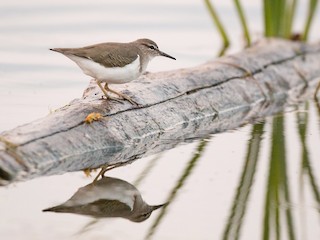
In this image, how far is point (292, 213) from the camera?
7055 mm

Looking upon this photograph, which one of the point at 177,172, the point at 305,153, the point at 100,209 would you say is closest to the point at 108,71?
the point at 177,172

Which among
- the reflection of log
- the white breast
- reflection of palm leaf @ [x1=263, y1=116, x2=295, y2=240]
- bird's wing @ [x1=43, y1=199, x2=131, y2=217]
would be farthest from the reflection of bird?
the white breast

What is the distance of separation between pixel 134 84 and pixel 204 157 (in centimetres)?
122

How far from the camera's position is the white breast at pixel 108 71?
8250mm

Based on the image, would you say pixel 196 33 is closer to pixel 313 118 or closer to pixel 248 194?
pixel 313 118

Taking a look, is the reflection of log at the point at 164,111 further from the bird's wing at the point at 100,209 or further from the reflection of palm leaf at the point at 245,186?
the bird's wing at the point at 100,209

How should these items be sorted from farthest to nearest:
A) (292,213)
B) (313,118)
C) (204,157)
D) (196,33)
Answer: (196,33) < (313,118) < (204,157) < (292,213)

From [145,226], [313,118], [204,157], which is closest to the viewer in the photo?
[145,226]

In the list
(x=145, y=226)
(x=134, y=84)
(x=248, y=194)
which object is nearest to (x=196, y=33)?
(x=134, y=84)

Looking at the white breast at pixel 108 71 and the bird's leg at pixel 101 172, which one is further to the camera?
the white breast at pixel 108 71

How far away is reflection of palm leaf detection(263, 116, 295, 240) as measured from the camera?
6.71 meters

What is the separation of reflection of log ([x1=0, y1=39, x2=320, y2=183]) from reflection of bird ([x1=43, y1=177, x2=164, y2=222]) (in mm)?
386

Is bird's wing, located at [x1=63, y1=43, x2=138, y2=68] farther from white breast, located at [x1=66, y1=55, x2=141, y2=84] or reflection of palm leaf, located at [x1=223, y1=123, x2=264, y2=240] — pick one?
reflection of palm leaf, located at [x1=223, y1=123, x2=264, y2=240]

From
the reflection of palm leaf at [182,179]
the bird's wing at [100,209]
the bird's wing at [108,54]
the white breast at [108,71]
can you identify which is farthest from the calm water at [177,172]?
the bird's wing at [108,54]
